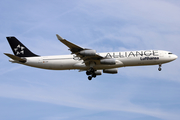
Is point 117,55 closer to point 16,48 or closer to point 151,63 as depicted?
point 151,63

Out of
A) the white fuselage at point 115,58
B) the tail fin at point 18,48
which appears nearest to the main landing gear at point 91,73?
the white fuselage at point 115,58

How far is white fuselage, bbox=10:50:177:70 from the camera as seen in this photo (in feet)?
162

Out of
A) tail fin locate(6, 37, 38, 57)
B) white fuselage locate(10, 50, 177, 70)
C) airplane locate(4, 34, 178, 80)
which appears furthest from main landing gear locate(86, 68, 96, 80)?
tail fin locate(6, 37, 38, 57)

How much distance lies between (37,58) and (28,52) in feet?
8.84

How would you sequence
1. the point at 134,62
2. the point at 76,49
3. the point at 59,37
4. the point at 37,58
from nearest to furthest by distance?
the point at 59,37 → the point at 76,49 → the point at 134,62 → the point at 37,58

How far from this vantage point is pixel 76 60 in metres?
51.1

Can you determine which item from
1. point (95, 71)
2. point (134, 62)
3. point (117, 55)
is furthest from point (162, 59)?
point (95, 71)

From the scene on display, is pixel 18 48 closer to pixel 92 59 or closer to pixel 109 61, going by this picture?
pixel 92 59

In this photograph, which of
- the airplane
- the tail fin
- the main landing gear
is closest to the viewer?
the airplane

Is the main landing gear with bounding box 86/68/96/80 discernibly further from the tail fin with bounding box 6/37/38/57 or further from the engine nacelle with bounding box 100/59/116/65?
the tail fin with bounding box 6/37/38/57

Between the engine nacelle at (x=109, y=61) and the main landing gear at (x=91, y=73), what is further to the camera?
the main landing gear at (x=91, y=73)

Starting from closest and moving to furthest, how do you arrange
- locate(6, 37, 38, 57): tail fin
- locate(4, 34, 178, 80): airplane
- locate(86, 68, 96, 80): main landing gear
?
locate(4, 34, 178, 80): airplane
locate(86, 68, 96, 80): main landing gear
locate(6, 37, 38, 57): tail fin

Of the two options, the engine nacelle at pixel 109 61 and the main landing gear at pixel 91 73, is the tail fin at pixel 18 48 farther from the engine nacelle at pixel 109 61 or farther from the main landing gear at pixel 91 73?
the engine nacelle at pixel 109 61

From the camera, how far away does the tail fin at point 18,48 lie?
54281 mm
